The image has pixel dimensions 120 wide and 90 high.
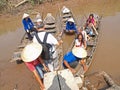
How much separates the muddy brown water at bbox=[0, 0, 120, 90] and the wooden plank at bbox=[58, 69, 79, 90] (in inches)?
94.3

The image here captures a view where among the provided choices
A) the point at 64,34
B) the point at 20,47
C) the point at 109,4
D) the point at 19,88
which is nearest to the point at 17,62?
the point at 20,47

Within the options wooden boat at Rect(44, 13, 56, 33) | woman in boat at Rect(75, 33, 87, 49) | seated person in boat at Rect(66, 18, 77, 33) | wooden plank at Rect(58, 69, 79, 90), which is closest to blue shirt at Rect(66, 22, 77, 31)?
seated person in boat at Rect(66, 18, 77, 33)

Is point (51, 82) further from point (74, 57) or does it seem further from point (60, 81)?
point (74, 57)

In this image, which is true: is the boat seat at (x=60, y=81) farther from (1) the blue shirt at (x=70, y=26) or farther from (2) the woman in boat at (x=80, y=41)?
(1) the blue shirt at (x=70, y=26)

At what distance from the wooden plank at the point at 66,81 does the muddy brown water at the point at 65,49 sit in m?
2.40

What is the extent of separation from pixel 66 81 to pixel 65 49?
4.66 metres

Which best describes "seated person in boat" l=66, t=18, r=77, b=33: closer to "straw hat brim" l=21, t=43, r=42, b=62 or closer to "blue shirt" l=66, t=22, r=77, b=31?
"blue shirt" l=66, t=22, r=77, b=31

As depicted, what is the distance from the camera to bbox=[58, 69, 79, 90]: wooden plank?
5009 mm

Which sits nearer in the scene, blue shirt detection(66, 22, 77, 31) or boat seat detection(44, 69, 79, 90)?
boat seat detection(44, 69, 79, 90)

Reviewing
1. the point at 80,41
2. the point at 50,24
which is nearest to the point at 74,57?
the point at 80,41

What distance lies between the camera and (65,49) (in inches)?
384

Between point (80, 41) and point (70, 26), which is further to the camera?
point (70, 26)

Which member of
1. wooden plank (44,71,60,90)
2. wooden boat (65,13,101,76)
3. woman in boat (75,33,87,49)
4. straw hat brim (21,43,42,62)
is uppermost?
straw hat brim (21,43,42,62)

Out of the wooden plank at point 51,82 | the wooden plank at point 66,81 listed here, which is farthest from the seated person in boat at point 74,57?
the wooden plank at point 51,82
